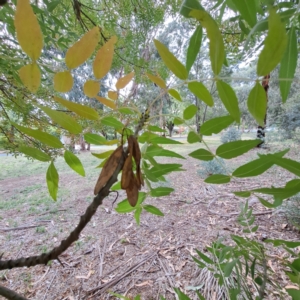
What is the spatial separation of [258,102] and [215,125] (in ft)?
0.17

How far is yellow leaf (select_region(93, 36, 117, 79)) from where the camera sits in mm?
141

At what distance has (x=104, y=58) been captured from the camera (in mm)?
146

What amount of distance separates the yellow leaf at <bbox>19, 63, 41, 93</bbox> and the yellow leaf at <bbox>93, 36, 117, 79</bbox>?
0.15ft

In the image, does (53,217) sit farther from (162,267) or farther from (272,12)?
(272,12)

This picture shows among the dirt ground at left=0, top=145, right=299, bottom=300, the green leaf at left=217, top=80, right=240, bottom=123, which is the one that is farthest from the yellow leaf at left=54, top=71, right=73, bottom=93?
the dirt ground at left=0, top=145, right=299, bottom=300

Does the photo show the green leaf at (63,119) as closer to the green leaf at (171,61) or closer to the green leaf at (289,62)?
the green leaf at (171,61)

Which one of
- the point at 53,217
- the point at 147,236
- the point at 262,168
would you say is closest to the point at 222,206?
the point at 147,236

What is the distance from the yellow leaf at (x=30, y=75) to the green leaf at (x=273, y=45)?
0.53 feet

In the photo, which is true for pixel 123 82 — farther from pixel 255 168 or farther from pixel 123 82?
pixel 255 168

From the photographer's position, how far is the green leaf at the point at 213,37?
0.12m

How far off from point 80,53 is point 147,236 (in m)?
1.20

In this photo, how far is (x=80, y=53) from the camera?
0.14 metres

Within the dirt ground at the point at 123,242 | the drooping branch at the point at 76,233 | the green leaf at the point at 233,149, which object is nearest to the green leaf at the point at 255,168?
the green leaf at the point at 233,149

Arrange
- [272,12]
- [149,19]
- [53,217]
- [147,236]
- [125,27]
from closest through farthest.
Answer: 1. [272,12]
2. [149,19]
3. [125,27]
4. [147,236]
5. [53,217]
